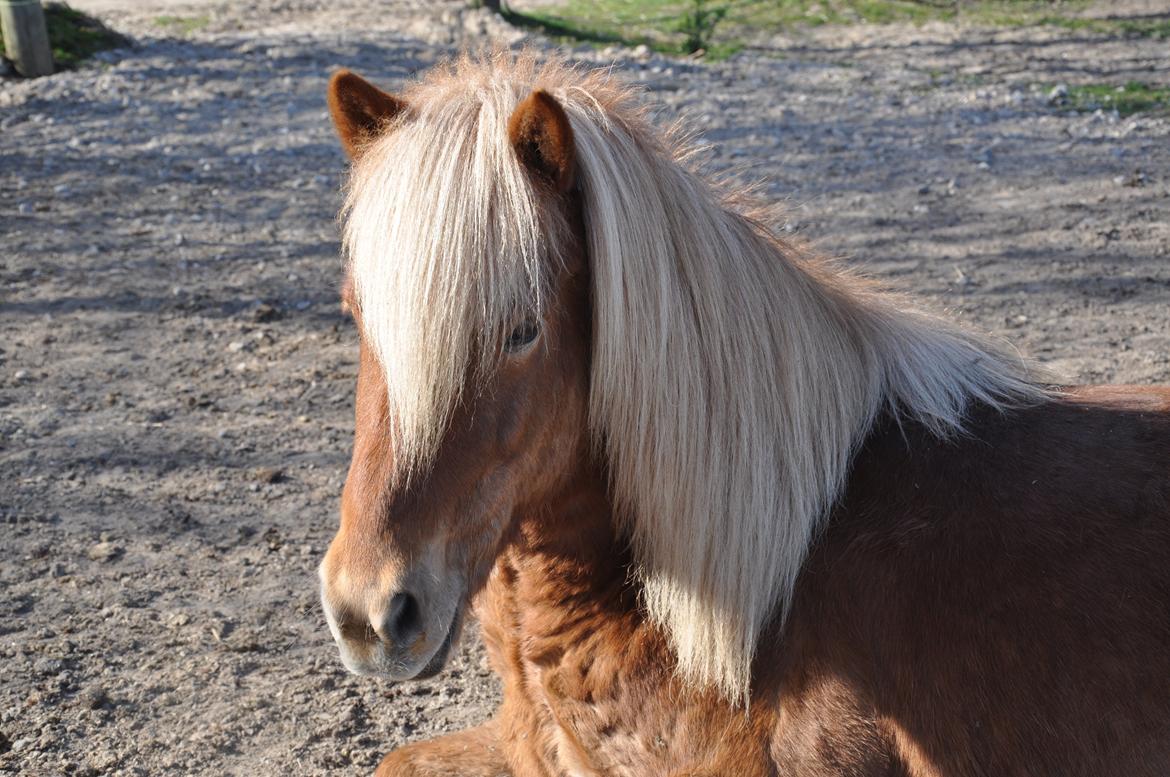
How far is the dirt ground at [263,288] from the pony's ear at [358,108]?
1208 mm

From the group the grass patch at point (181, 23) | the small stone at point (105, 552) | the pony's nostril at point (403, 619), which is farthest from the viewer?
the grass patch at point (181, 23)

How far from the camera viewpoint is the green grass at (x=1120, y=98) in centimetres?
796

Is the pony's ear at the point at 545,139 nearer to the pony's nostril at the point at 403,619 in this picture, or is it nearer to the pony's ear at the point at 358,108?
the pony's ear at the point at 358,108

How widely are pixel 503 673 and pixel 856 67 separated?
8.19 m

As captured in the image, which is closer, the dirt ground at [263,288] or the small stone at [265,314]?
the dirt ground at [263,288]

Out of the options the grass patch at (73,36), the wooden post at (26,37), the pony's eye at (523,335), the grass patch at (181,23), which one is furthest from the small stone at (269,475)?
the grass patch at (181,23)

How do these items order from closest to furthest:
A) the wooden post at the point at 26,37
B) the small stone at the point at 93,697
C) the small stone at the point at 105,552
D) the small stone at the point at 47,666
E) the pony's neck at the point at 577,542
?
the pony's neck at the point at 577,542
the small stone at the point at 93,697
the small stone at the point at 47,666
the small stone at the point at 105,552
the wooden post at the point at 26,37

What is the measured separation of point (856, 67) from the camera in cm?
955

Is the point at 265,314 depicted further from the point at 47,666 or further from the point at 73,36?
the point at 73,36

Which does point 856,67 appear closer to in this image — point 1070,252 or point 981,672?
point 1070,252

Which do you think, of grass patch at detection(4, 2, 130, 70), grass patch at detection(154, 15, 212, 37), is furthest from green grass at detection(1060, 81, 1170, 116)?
grass patch at detection(154, 15, 212, 37)

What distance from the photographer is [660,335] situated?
206 centimetres

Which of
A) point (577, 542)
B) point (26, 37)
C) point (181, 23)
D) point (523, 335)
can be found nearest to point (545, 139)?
point (523, 335)

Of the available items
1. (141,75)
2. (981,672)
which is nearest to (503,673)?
(981,672)
